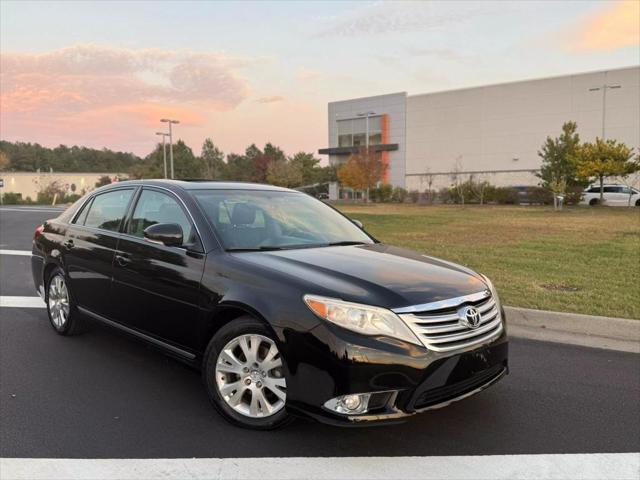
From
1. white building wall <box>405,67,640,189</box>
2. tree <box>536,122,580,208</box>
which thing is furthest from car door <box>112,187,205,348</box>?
white building wall <box>405,67,640,189</box>

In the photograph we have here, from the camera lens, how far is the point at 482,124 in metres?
56.1

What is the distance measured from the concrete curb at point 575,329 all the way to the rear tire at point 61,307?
449 cm

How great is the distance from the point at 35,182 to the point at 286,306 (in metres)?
79.9

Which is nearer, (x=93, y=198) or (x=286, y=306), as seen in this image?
(x=286, y=306)

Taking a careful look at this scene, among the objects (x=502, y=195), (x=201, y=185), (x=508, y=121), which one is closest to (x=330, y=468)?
(x=201, y=185)

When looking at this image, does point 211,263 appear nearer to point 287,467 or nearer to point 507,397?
point 287,467

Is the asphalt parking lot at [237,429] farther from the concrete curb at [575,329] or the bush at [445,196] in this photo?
the bush at [445,196]

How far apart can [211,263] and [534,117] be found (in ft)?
183

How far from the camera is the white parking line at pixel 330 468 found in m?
2.81

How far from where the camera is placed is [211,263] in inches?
139

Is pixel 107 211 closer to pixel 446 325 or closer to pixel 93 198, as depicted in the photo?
pixel 93 198

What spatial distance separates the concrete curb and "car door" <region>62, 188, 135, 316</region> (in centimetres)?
411

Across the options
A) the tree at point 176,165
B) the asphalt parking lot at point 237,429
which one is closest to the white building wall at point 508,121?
the tree at point 176,165

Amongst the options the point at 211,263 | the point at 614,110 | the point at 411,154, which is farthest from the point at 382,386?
the point at 411,154
